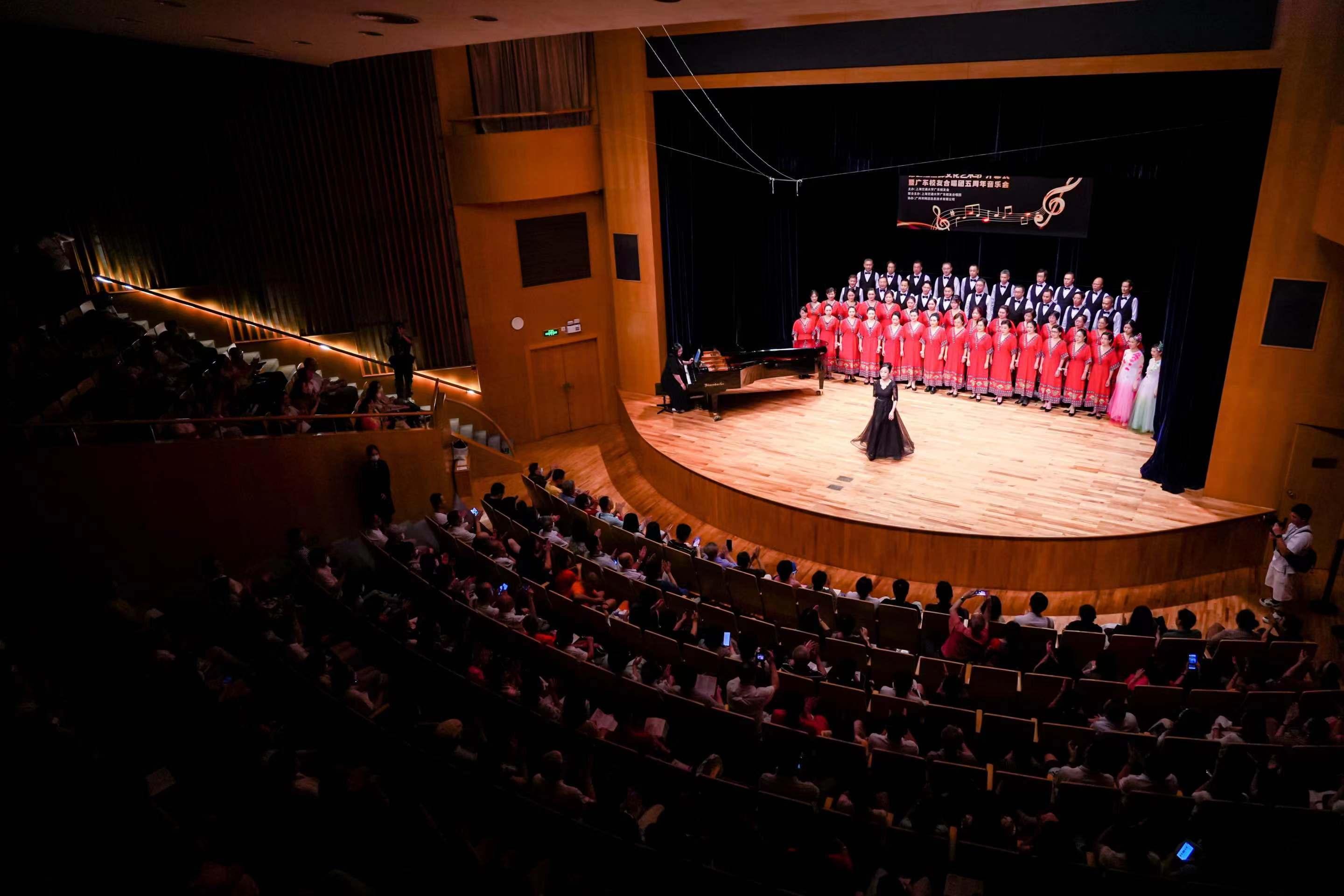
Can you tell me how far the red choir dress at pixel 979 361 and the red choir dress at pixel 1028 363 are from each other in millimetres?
Result: 343

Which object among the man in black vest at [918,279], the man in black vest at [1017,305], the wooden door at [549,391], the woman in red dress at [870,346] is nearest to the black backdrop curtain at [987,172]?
the man in black vest at [918,279]

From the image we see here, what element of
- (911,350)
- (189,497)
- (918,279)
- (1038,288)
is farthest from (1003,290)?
(189,497)

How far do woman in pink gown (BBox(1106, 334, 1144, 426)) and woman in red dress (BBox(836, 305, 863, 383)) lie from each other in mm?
3333

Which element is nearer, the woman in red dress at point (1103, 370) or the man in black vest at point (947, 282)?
the woman in red dress at point (1103, 370)

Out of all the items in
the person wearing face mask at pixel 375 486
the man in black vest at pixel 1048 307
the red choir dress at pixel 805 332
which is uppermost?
the man in black vest at pixel 1048 307

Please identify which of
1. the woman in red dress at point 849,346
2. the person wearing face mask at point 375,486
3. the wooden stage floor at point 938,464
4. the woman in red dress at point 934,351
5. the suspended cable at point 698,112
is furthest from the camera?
the woman in red dress at point 849,346

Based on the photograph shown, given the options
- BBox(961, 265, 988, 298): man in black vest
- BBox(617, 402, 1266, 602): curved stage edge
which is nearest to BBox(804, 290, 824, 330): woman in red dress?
BBox(961, 265, 988, 298): man in black vest

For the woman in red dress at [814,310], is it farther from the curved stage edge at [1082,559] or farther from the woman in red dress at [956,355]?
the curved stage edge at [1082,559]

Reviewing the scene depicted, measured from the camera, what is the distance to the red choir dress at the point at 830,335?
12.3 meters

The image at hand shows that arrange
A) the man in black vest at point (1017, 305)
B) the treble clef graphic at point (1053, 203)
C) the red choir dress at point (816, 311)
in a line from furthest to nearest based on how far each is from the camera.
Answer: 1. the red choir dress at point (816, 311)
2. the man in black vest at point (1017, 305)
3. the treble clef graphic at point (1053, 203)

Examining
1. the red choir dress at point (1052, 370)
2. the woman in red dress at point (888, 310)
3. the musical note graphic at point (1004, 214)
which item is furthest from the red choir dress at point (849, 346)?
the red choir dress at point (1052, 370)

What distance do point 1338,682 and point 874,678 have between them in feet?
8.61

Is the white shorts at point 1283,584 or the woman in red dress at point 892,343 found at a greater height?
the woman in red dress at point 892,343

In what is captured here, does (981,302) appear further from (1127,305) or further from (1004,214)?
(1127,305)
